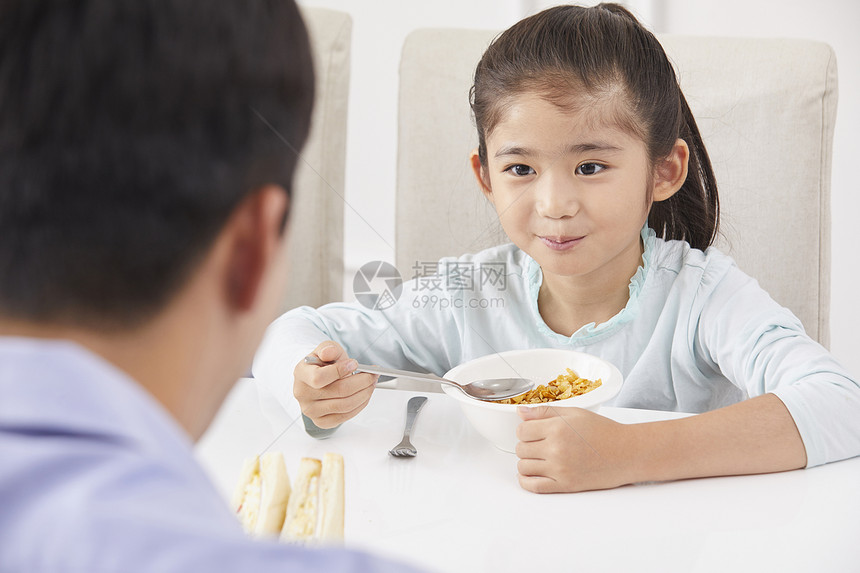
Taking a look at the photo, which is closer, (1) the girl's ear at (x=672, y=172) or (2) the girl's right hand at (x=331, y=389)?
(2) the girl's right hand at (x=331, y=389)

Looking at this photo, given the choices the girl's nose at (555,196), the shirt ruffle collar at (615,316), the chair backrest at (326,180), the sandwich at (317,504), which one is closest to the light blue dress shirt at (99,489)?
the sandwich at (317,504)

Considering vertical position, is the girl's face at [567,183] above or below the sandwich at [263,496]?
above

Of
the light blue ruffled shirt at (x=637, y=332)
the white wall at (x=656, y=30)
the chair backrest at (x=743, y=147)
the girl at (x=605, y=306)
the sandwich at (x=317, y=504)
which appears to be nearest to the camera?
the sandwich at (x=317, y=504)

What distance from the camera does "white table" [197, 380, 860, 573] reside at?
1.30 ft

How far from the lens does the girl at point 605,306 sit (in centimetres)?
50

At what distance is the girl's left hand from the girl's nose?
26cm

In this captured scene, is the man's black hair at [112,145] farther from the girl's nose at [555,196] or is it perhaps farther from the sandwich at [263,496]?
the girl's nose at [555,196]

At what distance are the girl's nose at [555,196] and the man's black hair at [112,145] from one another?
52 cm

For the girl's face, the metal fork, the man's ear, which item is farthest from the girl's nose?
the man's ear

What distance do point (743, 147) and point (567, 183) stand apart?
0.32m

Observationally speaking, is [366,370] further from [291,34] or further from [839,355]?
[839,355]

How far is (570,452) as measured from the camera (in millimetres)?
469

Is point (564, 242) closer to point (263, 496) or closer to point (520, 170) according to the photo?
point (520, 170)

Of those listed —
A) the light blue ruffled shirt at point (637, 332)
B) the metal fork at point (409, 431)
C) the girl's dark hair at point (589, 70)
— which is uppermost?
the girl's dark hair at point (589, 70)
